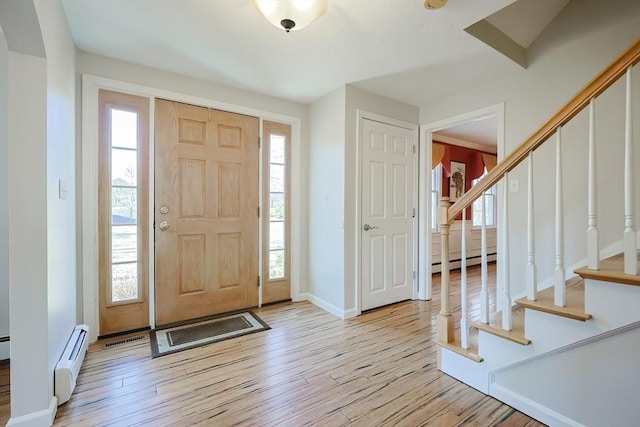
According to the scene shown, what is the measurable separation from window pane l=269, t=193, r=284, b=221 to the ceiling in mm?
1107

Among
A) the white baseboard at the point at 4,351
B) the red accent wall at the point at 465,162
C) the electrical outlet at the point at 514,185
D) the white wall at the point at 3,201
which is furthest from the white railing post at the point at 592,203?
the red accent wall at the point at 465,162

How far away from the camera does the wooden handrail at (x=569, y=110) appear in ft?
3.64

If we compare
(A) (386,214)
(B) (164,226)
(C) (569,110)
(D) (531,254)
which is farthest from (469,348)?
(B) (164,226)

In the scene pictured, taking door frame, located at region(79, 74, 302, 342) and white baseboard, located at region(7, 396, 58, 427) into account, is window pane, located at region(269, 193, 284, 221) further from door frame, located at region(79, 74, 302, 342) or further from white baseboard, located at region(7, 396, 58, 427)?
white baseboard, located at region(7, 396, 58, 427)

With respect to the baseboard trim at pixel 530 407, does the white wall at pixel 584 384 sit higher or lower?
higher

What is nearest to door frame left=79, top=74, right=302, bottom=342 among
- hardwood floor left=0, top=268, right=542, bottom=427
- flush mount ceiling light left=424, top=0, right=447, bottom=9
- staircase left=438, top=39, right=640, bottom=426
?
hardwood floor left=0, top=268, right=542, bottom=427

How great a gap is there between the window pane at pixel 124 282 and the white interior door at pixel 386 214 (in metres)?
2.07

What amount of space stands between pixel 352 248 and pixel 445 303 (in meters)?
1.08

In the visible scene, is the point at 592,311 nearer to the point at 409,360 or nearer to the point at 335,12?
the point at 409,360

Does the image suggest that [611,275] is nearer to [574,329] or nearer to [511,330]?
[574,329]

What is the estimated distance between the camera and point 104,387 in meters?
1.64

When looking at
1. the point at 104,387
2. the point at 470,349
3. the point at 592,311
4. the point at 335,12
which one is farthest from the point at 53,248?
the point at 592,311

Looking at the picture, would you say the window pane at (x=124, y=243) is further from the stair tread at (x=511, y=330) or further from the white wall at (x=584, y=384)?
the white wall at (x=584, y=384)

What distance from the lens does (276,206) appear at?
307 cm
